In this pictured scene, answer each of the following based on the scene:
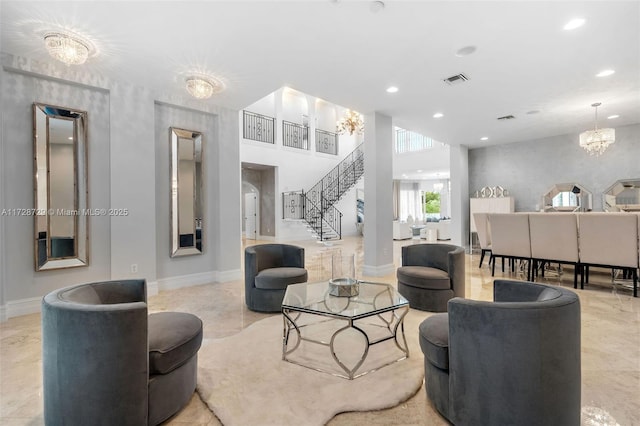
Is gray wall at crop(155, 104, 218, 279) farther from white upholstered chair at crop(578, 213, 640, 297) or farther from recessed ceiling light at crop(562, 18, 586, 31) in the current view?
white upholstered chair at crop(578, 213, 640, 297)

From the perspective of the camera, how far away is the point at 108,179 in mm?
4098

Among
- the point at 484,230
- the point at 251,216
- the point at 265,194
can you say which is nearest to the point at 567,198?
the point at 484,230

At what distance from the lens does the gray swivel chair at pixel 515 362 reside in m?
1.45

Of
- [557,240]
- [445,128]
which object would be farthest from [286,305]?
[445,128]

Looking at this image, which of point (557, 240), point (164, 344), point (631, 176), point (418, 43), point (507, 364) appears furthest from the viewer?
point (631, 176)

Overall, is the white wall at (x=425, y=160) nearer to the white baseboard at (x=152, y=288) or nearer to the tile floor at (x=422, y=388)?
the tile floor at (x=422, y=388)

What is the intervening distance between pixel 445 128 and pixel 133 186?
5.98 metres

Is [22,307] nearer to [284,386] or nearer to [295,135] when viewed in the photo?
[284,386]

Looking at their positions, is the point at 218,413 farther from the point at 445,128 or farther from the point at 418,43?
the point at 445,128

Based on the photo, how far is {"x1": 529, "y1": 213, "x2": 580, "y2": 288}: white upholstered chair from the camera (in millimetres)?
4668

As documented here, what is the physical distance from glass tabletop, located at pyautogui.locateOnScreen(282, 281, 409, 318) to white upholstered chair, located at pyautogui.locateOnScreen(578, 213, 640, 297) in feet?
11.8

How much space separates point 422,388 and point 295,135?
11695 mm

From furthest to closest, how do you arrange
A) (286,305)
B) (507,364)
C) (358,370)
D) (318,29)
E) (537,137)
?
(537,137) < (318,29) < (286,305) < (358,370) < (507,364)

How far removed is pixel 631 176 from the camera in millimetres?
6684
